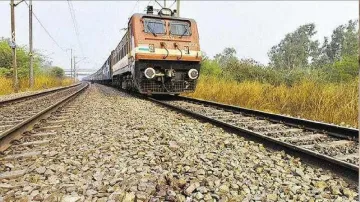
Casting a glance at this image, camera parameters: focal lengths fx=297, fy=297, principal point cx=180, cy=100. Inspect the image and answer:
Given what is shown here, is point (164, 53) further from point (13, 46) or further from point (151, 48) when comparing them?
point (13, 46)

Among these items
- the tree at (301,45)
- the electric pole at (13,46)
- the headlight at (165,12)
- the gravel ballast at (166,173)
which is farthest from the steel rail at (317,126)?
the tree at (301,45)

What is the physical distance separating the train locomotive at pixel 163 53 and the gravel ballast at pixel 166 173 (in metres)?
5.93

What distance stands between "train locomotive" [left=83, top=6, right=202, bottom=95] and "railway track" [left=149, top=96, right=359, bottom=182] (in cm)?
439

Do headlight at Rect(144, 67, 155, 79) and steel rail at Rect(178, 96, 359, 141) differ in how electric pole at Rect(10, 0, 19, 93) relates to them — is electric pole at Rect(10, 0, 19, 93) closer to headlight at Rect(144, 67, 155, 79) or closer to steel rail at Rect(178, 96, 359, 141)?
headlight at Rect(144, 67, 155, 79)

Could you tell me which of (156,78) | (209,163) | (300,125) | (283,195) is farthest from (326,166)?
(156,78)

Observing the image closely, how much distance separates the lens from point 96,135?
4344 mm

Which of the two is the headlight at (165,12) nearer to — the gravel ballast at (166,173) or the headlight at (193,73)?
the headlight at (193,73)

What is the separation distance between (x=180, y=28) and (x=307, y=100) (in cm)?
535

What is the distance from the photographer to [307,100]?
718 centimetres

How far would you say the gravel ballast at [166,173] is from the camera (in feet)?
7.30

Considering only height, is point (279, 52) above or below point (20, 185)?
above

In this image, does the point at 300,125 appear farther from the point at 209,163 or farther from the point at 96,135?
the point at 96,135

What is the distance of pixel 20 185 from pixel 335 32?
97803mm

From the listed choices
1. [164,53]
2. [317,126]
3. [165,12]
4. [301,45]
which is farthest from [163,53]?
[301,45]
